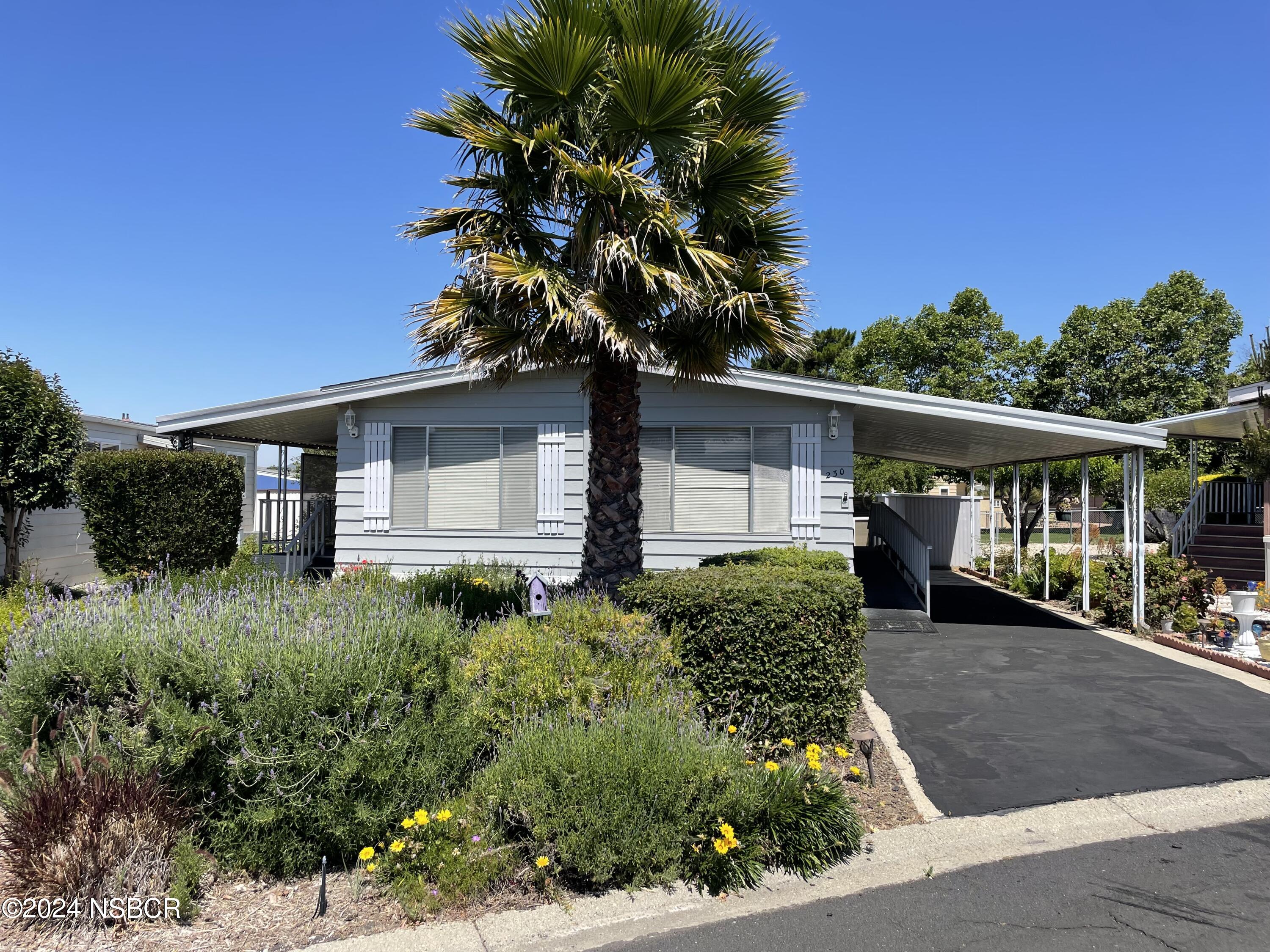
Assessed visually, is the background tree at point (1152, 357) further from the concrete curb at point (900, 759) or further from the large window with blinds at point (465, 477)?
the concrete curb at point (900, 759)

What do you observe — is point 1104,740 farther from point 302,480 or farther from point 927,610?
point 302,480

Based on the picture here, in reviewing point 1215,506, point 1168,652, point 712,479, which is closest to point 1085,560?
point 1168,652

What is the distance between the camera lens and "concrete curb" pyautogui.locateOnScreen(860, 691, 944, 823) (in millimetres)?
4711

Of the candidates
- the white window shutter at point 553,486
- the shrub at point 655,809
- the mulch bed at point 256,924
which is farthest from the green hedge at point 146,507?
the shrub at point 655,809

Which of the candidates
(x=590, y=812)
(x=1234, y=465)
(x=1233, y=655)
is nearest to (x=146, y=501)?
(x=590, y=812)

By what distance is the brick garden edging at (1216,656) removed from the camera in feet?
27.1

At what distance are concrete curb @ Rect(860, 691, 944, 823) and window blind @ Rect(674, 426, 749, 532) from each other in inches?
158

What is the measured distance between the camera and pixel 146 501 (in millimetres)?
8961

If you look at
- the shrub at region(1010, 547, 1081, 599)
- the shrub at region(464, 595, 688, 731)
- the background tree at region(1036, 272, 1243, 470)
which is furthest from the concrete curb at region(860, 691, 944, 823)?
the background tree at region(1036, 272, 1243, 470)

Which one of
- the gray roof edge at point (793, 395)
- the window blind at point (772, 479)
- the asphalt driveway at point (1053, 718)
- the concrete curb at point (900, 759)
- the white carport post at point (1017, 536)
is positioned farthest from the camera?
the white carport post at point (1017, 536)

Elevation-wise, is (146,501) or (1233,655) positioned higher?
(146,501)

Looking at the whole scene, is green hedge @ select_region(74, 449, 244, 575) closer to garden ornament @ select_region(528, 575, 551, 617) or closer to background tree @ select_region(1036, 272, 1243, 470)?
garden ornament @ select_region(528, 575, 551, 617)

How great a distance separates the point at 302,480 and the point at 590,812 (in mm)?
12226

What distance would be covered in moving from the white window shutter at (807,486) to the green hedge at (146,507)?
735 cm
